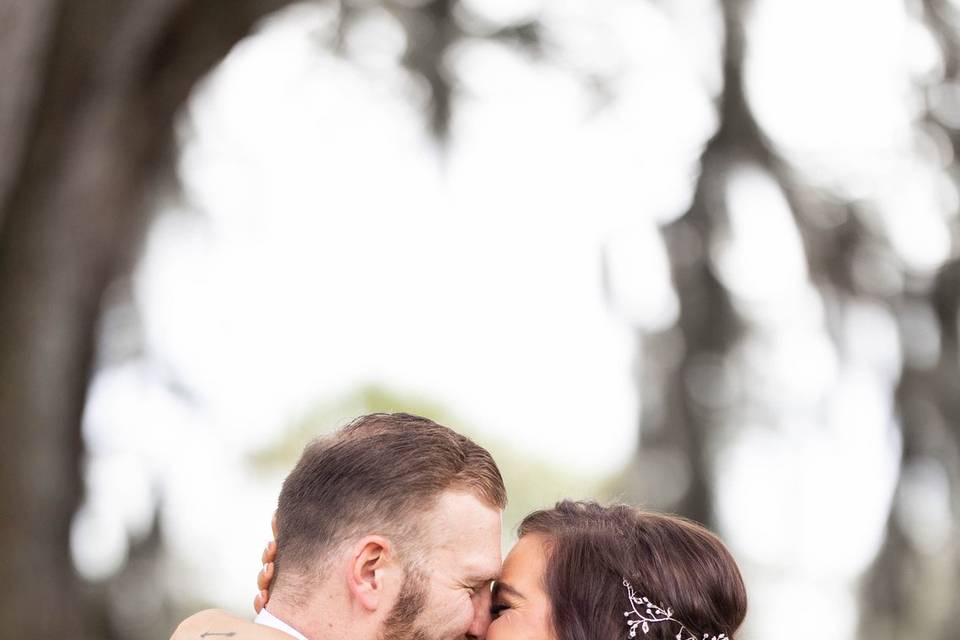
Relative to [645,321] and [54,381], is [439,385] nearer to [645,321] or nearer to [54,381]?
[645,321]

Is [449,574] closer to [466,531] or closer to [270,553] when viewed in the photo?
[466,531]

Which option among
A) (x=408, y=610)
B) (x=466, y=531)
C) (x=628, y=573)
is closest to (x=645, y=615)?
(x=628, y=573)

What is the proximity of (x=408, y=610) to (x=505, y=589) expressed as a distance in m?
0.34

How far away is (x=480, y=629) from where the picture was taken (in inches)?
138

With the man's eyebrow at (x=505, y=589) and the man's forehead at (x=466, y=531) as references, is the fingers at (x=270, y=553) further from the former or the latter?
the man's eyebrow at (x=505, y=589)

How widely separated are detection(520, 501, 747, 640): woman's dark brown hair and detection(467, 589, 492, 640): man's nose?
0.50 feet

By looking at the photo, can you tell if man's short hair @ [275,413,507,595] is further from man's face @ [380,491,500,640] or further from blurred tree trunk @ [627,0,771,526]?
blurred tree trunk @ [627,0,771,526]

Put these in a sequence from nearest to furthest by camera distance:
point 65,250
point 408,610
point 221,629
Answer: point 408,610
point 221,629
point 65,250

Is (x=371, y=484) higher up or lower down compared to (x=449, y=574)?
higher up

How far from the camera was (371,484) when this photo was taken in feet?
11.1

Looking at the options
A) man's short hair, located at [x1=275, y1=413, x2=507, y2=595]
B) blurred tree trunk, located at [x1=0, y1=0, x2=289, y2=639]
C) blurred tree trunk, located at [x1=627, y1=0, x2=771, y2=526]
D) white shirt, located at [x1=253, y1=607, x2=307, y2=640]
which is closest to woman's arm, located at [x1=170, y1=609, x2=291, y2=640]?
white shirt, located at [x1=253, y1=607, x2=307, y2=640]

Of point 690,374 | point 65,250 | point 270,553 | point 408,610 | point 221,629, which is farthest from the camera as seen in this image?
point 690,374

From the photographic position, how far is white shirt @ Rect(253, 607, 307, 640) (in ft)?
10.9

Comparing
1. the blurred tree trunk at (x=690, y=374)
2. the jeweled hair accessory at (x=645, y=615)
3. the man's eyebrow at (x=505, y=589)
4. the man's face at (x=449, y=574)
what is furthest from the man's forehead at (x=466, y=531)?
the blurred tree trunk at (x=690, y=374)
